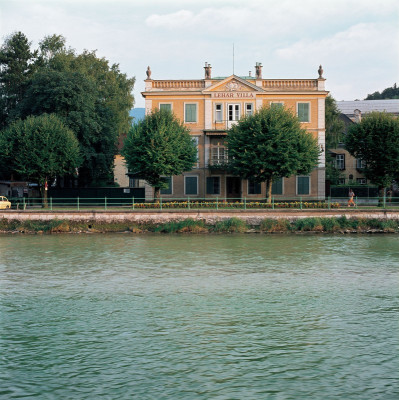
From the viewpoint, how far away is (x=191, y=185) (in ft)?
159

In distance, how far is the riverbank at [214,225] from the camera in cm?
3456

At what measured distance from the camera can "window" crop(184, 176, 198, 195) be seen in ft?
158

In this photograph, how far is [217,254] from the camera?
84.8 feet

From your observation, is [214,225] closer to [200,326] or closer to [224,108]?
[224,108]

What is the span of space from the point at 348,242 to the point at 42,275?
1625cm

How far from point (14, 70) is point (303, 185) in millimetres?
31090

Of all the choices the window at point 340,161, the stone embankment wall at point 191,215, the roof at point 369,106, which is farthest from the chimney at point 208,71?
the roof at point 369,106

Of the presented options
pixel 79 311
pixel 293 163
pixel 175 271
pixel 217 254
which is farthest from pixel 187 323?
pixel 293 163

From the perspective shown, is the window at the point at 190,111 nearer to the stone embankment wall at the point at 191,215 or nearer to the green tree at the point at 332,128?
the stone embankment wall at the point at 191,215

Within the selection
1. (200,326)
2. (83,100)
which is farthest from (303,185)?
(200,326)

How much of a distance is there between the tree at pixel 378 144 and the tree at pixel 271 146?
153 inches

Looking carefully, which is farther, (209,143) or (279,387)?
(209,143)

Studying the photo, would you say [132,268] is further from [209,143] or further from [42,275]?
[209,143]

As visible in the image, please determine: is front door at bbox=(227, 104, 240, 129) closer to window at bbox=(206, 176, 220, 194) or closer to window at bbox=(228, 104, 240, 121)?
window at bbox=(228, 104, 240, 121)
